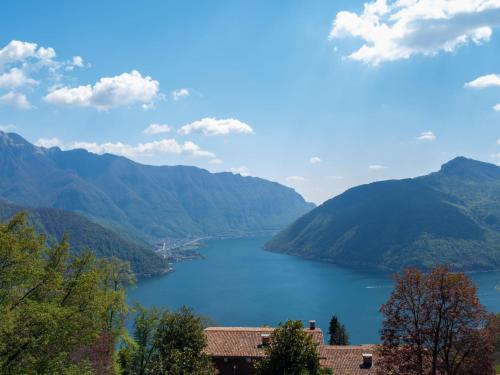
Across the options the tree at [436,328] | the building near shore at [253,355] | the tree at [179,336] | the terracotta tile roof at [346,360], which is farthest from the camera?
the building near shore at [253,355]

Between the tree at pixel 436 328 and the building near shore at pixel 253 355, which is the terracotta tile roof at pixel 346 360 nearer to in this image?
the building near shore at pixel 253 355

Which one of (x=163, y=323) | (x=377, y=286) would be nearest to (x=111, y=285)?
(x=163, y=323)

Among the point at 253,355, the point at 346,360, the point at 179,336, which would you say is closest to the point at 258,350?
the point at 253,355

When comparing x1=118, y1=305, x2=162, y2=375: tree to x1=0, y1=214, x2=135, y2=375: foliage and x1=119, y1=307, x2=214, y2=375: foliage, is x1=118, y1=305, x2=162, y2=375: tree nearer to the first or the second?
x1=119, y1=307, x2=214, y2=375: foliage

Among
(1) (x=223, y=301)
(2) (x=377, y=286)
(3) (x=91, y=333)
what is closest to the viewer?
(3) (x=91, y=333)

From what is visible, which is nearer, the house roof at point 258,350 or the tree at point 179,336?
the tree at point 179,336

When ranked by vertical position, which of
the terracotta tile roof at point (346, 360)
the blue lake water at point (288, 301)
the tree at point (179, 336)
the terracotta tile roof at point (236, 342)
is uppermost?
the tree at point (179, 336)

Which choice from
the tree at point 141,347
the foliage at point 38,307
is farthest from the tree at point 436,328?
the tree at point 141,347

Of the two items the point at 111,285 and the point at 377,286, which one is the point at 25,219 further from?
the point at 377,286
